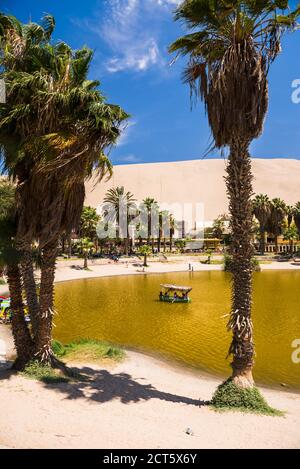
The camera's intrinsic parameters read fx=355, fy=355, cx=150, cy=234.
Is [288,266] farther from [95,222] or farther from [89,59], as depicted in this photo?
[89,59]

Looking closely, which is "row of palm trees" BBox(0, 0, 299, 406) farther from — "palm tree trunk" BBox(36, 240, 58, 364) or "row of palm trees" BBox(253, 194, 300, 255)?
"row of palm trees" BBox(253, 194, 300, 255)

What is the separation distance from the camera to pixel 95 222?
2931 inches

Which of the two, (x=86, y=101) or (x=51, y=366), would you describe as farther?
(x=51, y=366)

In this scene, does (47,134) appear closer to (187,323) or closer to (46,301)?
(46,301)

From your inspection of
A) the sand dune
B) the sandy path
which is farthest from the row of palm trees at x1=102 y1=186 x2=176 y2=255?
the sand dune

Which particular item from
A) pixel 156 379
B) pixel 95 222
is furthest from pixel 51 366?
pixel 95 222

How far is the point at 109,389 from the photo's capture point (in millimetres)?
12758

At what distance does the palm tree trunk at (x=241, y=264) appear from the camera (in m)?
11.6

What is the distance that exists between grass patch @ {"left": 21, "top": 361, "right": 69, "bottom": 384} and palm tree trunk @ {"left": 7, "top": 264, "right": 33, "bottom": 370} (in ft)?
1.88

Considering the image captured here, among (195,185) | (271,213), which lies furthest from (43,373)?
(195,185)

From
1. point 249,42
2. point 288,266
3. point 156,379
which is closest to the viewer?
point 249,42

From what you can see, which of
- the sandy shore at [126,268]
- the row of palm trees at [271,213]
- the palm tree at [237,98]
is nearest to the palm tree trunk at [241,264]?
the palm tree at [237,98]
